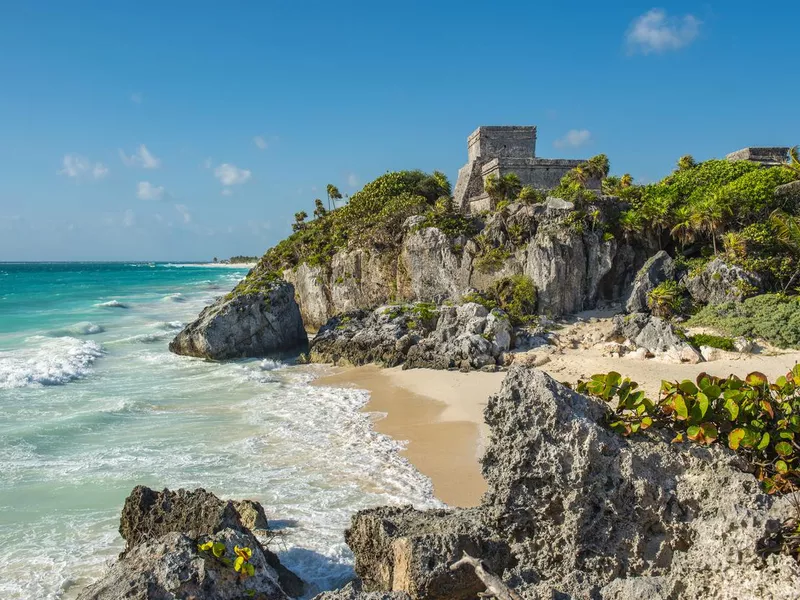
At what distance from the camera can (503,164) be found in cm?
2959

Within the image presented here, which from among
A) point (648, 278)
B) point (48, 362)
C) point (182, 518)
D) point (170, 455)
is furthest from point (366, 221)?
point (182, 518)

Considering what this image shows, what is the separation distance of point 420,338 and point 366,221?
11.7 metres

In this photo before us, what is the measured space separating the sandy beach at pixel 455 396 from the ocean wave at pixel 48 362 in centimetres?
811

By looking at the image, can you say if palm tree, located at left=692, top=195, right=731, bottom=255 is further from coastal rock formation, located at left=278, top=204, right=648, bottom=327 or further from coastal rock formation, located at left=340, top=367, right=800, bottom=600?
coastal rock formation, located at left=340, top=367, right=800, bottom=600

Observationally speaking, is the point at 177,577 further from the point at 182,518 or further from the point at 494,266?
the point at 494,266

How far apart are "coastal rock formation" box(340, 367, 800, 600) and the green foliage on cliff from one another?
22.7 meters

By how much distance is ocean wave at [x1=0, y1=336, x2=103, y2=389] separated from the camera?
16.7 m

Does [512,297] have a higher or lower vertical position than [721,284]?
lower

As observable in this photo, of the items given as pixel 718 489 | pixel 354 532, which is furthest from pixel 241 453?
pixel 718 489

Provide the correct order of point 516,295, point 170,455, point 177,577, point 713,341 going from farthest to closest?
1. point 516,295
2. point 713,341
3. point 170,455
4. point 177,577

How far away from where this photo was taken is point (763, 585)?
11.7 feet

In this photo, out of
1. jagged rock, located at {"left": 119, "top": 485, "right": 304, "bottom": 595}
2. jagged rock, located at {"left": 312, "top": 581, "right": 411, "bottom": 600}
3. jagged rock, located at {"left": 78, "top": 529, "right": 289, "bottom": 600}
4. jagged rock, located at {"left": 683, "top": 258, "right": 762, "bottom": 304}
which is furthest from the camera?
jagged rock, located at {"left": 683, "top": 258, "right": 762, "bottom": 304}

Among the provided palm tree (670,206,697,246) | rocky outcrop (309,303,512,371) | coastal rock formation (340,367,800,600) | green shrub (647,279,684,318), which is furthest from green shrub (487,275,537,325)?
coastal rock formation (340,367,800,600)

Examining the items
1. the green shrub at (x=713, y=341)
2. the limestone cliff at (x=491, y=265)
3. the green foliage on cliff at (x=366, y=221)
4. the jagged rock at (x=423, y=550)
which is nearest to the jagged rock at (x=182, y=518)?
the jagged rock at (x=423, y=550)
